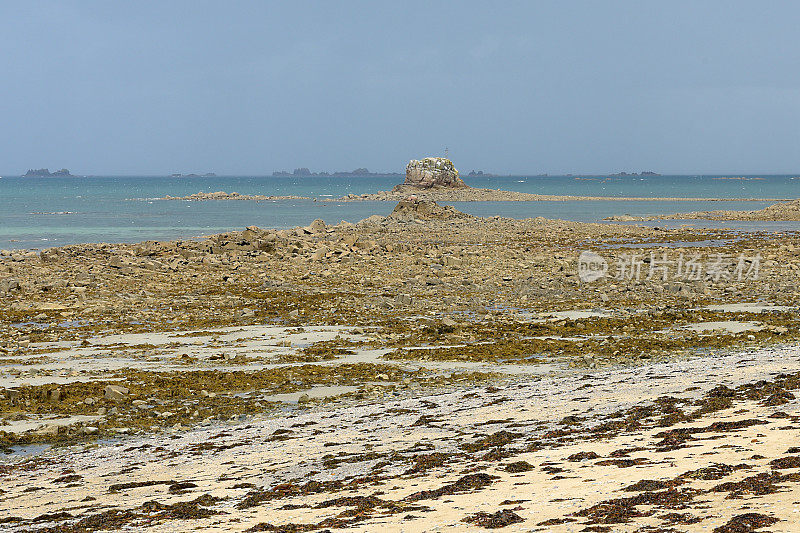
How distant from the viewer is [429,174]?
128875mm

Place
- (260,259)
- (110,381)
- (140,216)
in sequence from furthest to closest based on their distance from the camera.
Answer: (140,216) → (260,259) → (110,381)

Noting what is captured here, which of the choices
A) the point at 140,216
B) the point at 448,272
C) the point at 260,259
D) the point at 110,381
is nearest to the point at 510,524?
the point at 110,381

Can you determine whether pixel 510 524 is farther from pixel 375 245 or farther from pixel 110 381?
pixel 375 245

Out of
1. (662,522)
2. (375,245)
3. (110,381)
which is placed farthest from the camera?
(375,245)

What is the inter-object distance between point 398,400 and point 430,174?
117 m

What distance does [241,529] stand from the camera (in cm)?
739

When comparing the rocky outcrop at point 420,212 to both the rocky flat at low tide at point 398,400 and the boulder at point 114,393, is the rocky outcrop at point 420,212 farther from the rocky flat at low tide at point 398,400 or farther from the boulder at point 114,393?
the boulder at point 114,393

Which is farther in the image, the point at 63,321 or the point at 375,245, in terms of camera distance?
the point at 375,245

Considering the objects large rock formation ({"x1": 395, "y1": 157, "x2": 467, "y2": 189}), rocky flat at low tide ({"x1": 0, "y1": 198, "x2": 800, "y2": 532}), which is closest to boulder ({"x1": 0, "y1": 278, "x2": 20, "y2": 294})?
rocky flat at low tide ({"x1": 0, "y1": 198, "x2": 800, "y2": 532})

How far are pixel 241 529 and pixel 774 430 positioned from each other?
18.8ft
